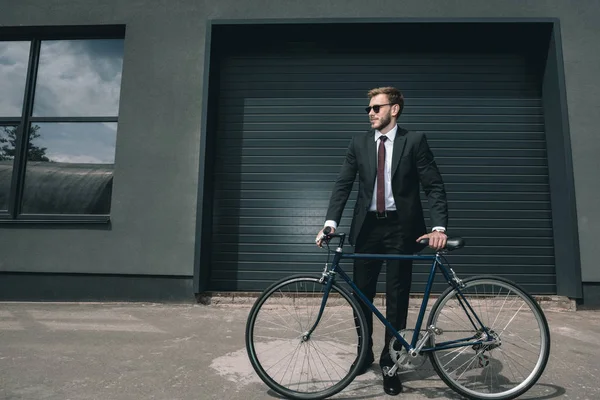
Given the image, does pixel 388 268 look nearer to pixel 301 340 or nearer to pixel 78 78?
pixel 301 340

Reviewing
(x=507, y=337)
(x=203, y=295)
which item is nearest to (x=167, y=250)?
(x=203, y=295)

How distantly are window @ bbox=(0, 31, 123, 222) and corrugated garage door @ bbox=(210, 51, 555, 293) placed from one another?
176 cm

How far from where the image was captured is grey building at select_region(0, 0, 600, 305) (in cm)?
512

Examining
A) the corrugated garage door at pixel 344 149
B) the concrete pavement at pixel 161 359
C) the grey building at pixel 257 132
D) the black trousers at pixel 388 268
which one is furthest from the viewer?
the corrugated garage door at pixel 344 149

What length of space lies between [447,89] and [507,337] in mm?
4113

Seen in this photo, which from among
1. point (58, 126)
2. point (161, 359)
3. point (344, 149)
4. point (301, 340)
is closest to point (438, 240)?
point (301, 340)

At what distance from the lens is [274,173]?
224 inches

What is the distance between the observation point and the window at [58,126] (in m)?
5.41

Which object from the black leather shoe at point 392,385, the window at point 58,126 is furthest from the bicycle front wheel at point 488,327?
the window at point 58,126

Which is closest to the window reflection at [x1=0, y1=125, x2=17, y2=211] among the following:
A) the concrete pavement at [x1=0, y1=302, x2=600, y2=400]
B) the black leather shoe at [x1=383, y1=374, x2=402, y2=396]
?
the concrete pavement at [x1=0, y1=302, x2=600, y2=400]

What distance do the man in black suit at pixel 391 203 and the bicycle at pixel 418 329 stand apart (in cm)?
18

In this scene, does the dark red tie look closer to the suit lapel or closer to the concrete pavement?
the suit lapel

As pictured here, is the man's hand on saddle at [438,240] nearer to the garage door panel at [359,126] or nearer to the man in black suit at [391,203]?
the man in black suit at [391,203]

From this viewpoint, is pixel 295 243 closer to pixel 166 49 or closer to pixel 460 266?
pixel 460 266
